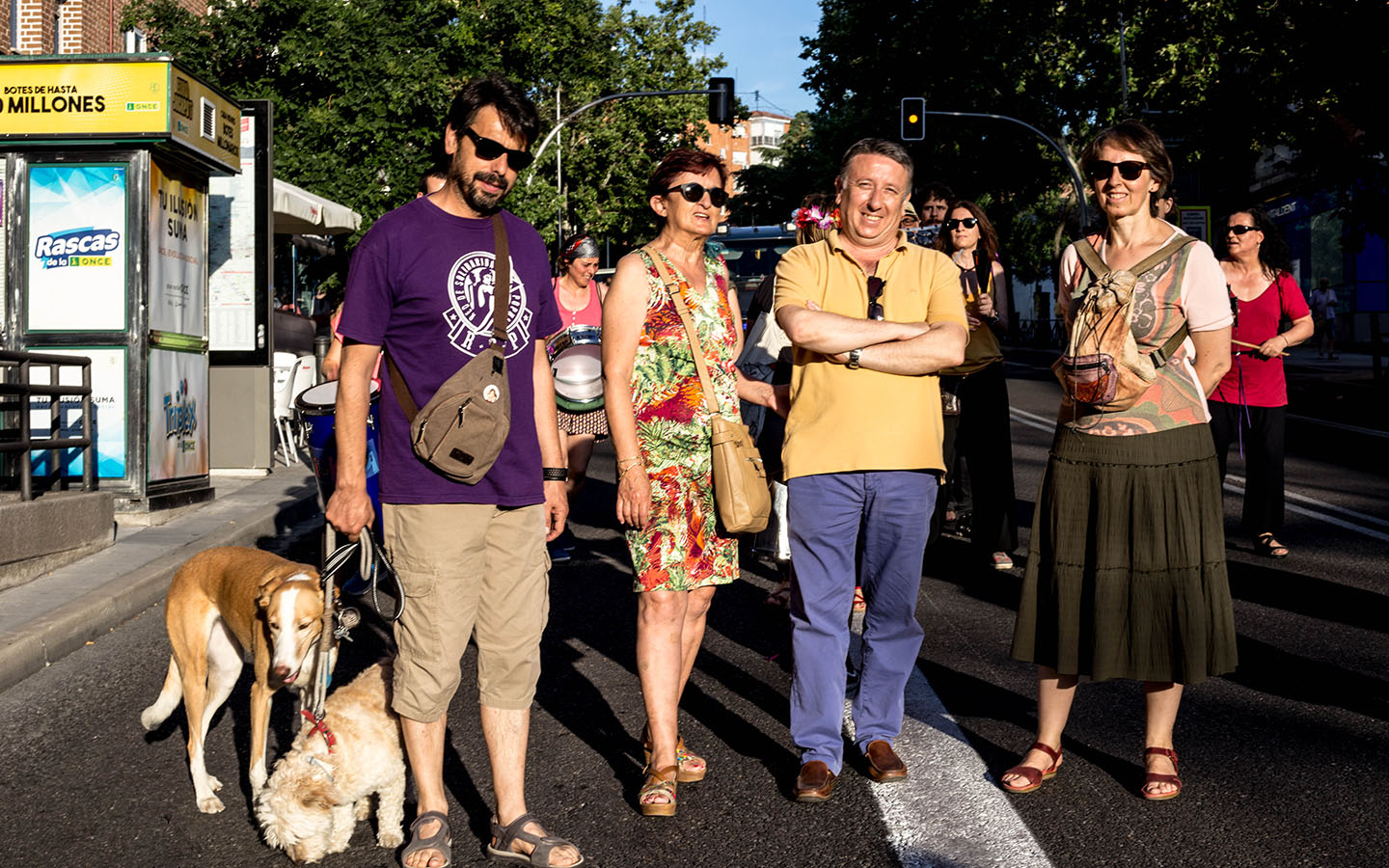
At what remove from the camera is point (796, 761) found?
14.6 ft

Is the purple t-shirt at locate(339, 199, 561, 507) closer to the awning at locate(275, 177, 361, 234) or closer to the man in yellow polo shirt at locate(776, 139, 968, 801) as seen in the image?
the man in yellow polo shirt at locate(776, 139, 968, 801)

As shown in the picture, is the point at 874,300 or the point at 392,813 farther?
the point at 874,300

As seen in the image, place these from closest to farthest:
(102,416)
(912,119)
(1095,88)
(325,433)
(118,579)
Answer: (325,433) < (118,579) < (102,416) < (912,119) < (1095,88)

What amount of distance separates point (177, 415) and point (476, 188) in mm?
8070

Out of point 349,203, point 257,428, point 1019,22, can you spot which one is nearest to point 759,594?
point 257,428

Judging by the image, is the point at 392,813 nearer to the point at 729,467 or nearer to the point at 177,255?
the point at 729,467

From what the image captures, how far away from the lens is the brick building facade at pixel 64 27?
19188 mm

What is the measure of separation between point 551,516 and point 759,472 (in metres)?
0.69

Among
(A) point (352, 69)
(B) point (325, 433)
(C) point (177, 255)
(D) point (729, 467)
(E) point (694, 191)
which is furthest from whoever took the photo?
(A) point (352, 69)

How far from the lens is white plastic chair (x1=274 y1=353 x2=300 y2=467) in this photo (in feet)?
49.9

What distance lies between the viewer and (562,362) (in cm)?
790

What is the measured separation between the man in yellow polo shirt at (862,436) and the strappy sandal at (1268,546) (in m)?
4.72

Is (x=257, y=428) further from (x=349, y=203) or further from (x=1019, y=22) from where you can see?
(x=1019, y=22)

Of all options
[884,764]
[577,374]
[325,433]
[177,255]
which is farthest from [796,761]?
[177,255]
